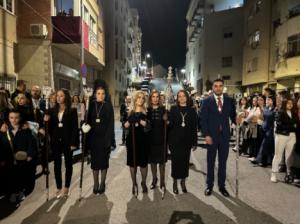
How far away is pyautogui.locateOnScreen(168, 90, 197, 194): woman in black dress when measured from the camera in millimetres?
5922

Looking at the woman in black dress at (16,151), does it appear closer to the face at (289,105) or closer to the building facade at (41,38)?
the face at (289,105)

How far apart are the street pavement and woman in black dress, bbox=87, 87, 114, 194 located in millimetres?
672

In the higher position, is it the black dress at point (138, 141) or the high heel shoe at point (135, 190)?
the black dress at point (138, 141)

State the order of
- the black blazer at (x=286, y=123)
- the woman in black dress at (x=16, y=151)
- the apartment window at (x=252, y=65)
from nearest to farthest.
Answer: the woman in black dress at (x=16, y=151)
the black blazer at (x=286, y=123)
the apartment window at (x=252, y=65)

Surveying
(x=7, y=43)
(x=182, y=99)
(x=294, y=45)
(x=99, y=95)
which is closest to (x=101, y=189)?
(x=99, y=95)

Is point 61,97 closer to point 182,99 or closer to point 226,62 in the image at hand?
point 182,99

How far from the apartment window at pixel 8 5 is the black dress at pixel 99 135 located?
985cm

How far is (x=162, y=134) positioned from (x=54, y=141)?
207 cm

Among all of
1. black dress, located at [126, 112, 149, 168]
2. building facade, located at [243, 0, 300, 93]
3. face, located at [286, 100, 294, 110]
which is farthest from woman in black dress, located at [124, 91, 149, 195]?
building facade, located at [243, 0, 300, 93]

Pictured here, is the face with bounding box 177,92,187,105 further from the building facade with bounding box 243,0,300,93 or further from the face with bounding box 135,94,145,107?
the building facade with bounding box 243,0,300,93

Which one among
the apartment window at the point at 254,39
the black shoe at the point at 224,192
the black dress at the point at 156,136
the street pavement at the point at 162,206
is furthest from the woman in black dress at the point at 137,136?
the apartment window at the point at 254,39

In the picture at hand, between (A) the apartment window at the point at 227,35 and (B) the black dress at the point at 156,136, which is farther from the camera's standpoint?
(A) the apartment window at the point at 227,35

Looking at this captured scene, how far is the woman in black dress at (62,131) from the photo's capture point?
18.8 ft

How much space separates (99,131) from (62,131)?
687mm
